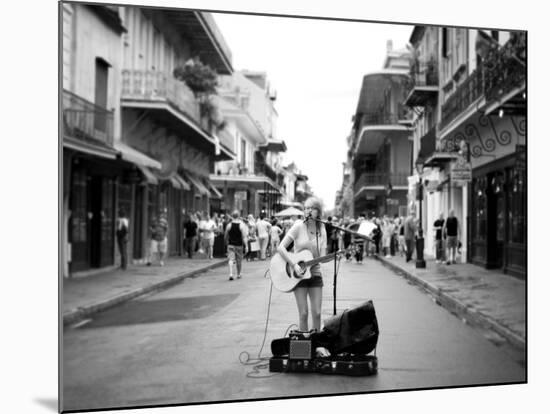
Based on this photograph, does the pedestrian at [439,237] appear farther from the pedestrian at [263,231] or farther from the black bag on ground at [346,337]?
the pedestrian at [263,231]

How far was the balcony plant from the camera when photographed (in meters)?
6.48

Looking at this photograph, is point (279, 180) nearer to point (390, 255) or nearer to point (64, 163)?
point (390, 255)

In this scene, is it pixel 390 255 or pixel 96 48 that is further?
pixel 390 255

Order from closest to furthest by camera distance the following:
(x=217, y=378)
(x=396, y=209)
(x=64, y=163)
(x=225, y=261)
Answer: (x=64, y=163) < (x=217, y=378) < (x=225, y=261) < (x=396, y=209)

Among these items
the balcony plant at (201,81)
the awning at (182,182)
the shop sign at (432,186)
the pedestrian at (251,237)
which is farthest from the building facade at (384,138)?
the awning at (182,182)

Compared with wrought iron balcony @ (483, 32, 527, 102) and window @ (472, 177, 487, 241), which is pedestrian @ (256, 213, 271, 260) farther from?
wrought iron balcony @ (483, 32, 527, 102)

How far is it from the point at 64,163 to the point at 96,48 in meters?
0.97

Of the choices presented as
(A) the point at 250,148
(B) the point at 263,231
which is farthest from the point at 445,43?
(B) the point at 263,231

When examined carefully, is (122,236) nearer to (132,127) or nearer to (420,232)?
(132,127)

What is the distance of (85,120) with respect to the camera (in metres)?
5.57

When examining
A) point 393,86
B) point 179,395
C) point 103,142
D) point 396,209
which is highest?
point 393,86

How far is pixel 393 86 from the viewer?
23.5ft

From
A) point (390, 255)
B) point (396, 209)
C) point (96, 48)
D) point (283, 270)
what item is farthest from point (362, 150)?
point (96, 48)

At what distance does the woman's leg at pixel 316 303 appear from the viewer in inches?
241
